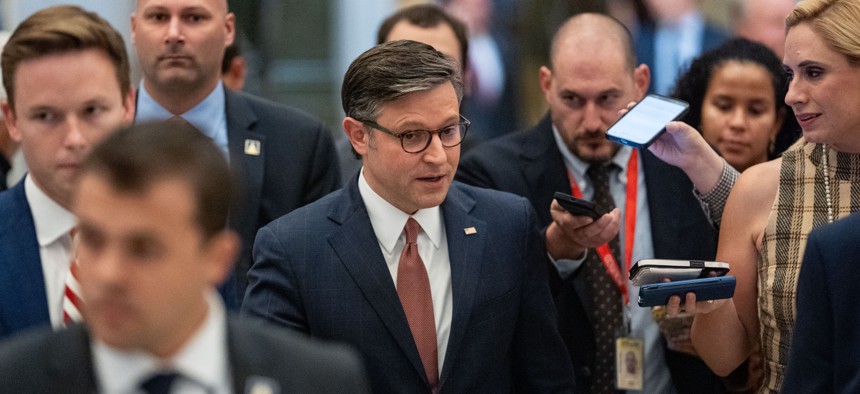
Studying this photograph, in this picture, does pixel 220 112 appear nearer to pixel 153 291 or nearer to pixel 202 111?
pixel 202 111

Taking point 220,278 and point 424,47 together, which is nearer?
point 220,278

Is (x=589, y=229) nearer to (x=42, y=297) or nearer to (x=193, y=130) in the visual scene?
(x=42, y=297)

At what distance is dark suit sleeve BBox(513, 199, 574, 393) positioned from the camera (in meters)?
3.90

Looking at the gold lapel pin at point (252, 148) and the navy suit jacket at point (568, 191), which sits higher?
the gold lapel pin at point (252, 148)

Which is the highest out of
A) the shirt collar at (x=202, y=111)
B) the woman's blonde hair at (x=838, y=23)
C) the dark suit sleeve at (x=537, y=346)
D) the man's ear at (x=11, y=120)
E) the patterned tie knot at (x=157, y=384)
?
the woman's blonde hair at (x=838, y=23)

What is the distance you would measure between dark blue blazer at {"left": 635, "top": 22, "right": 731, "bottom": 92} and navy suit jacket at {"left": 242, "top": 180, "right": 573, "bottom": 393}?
508 cm

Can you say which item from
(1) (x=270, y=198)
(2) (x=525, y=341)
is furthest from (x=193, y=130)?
(1) (x=270, y=198)

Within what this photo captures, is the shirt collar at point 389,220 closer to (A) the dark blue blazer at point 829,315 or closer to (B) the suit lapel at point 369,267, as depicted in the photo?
(B) the suit lapel at point 369,267

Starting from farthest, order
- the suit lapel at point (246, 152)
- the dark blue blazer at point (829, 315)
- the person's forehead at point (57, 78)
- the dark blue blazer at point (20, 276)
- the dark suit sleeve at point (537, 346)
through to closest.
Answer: the suit lapel at point (246, 152)
the dark suit sleeve at point (537, 346)
the person's forehead at point (57, 78)
the dark blue blazer at point (20, 276)
the dark blue blazer at point (829, 315)

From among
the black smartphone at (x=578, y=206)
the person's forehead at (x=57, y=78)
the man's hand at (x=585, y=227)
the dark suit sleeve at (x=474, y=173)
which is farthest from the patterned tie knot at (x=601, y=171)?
the person's forehead at (x=57, y=78)

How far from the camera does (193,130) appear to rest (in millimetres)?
2277

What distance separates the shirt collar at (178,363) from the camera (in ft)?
7.18

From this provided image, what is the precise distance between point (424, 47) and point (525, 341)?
0.98m

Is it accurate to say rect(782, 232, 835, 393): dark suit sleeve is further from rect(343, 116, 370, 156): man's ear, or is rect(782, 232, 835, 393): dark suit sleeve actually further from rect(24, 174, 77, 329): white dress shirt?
rect(24, 174, 77, 329): white dress shirt
